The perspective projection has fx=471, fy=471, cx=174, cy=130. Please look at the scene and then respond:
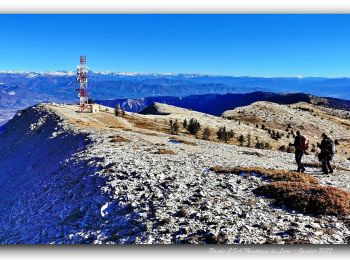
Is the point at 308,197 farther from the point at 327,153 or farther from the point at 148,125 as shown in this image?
the point at 148,125

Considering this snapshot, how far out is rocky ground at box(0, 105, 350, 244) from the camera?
63.4ft

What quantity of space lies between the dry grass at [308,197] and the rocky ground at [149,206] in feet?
1.89

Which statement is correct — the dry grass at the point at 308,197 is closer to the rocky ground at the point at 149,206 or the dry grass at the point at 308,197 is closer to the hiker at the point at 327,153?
the rocky ground at the point at 149,206

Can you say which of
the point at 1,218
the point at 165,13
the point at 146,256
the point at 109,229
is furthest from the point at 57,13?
the point at 1,218

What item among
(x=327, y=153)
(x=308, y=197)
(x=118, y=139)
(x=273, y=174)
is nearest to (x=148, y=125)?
(x=118, y=139)

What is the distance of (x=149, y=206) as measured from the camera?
22.8 metres

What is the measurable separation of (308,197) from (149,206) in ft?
25.1

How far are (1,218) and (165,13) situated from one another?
19264mm

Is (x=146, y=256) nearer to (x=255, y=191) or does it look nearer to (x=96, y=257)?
(x=96, y=257)

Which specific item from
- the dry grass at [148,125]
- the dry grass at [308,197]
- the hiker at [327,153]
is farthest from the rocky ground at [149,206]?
the dry grass at [148,125]

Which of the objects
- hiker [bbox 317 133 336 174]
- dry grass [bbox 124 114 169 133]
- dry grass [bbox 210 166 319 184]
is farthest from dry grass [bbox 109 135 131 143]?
dry grass [bbox 124 114 169 133]

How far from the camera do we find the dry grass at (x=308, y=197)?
2138 cm

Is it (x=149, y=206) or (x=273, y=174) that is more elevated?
(x=273, y=174)

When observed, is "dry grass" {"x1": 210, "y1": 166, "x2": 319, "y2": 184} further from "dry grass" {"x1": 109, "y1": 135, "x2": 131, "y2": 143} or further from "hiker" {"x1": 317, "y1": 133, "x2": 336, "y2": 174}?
"dry grass" {"x1": 109, "y1": 135, "x2": 131, "y2": 143}
